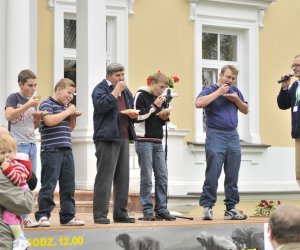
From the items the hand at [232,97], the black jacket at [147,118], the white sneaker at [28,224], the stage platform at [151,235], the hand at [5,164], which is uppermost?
the hand at [232,97]

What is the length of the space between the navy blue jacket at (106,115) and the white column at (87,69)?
8.16ft

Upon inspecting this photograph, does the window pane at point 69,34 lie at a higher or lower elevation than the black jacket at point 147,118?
higher

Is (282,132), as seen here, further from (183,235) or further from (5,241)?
(5,241)

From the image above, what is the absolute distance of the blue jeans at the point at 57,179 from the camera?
6754 mm

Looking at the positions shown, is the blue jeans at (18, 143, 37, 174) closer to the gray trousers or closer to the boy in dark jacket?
the gray trousers

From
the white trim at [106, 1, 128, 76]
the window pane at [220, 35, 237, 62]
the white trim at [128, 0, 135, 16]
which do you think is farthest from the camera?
the window pane at [220, 35, 237, 62]

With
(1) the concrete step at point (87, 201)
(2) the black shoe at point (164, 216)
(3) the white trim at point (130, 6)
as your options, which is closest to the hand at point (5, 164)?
(2) the black shoe at point (164, 216)

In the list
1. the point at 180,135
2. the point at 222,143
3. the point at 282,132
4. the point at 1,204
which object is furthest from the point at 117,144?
the point at 282,132

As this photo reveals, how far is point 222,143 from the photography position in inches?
307

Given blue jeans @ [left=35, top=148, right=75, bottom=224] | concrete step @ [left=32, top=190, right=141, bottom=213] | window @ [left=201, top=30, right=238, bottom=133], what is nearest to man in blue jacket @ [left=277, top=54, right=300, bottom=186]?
concrete step @ [left=32, top=190, right=141, bottom=213]

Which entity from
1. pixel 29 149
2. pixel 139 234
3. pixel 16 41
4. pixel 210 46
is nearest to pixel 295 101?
pixel 139 234

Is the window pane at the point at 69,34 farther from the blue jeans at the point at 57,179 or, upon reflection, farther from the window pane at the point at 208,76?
the blue jeans at the point at 57,179

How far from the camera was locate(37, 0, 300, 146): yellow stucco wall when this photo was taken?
37.0ft

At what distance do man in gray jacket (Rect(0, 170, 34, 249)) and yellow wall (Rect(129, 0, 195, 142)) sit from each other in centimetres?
692
